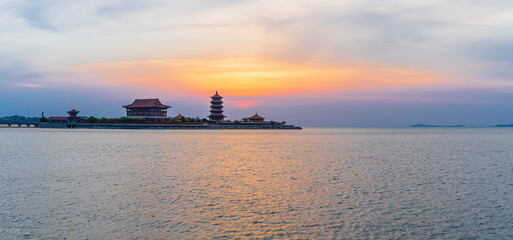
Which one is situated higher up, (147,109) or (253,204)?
(147,109)

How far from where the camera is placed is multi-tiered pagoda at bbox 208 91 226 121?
469ft

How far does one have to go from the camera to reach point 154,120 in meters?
133

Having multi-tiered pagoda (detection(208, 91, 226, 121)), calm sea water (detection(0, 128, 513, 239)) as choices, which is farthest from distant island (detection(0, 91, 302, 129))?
calm sea water (detection(0, 128, 513, 239))

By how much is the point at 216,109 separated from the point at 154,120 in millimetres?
23711

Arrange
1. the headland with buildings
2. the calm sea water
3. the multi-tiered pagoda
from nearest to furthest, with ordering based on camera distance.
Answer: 1. the calm sea water
2. the headland with buildings
3. the multi-tiered pagoda

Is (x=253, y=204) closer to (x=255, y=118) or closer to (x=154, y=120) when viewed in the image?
(x=154, y=120)

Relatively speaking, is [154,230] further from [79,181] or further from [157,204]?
[79,181]

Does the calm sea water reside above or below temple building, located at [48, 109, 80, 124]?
below

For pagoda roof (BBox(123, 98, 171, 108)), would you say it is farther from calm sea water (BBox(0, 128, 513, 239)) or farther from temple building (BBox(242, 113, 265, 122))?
calm sea water (BBox(0, 128, 513, 239))

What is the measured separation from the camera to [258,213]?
42.4 feet

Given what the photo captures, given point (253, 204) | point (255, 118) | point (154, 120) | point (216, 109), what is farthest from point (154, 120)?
point (253, 204)

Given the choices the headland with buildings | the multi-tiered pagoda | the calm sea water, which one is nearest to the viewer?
the calm sea water

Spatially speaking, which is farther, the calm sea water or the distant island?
the distant island

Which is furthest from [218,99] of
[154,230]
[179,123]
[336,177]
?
[154,230]
